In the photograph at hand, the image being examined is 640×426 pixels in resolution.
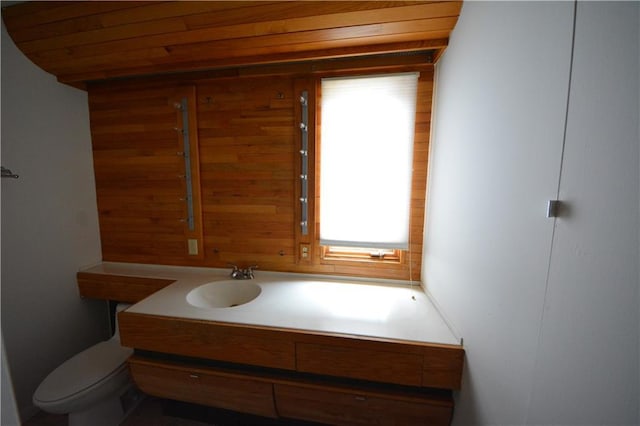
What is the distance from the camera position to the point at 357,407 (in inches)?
36.6

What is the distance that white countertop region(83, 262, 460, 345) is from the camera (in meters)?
0.95

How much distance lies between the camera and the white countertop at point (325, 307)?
95cm

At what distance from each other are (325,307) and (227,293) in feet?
2.40

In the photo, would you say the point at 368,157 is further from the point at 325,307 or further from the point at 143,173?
the point at 143,173

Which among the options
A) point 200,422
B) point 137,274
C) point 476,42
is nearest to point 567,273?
point 476,42

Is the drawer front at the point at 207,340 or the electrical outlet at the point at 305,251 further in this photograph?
the electrical outlet at the point at 305,251

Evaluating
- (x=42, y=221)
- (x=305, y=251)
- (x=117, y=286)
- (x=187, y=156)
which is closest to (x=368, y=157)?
(x=305, y=251)

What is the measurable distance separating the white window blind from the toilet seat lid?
1.50 metres

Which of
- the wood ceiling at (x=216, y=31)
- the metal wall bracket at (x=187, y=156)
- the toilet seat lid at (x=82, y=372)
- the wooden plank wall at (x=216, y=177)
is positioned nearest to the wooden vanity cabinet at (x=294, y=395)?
the toilet seat lid at (x=82, y=372)

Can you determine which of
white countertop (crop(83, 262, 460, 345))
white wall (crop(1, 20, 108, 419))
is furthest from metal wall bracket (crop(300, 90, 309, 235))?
white wall (crop(1, 20, 108, 419))

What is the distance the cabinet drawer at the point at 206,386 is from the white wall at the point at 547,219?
85 centimetres

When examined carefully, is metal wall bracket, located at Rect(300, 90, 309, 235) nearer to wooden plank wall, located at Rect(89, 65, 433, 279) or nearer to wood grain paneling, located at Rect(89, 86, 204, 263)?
wooden plank wall, located at Rect(89, 65, 433, 279)

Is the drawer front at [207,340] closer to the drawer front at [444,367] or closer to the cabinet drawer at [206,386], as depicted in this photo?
the cabinet drawer at [206,386]

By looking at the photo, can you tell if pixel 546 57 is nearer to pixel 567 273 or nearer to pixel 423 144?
pixel 567 273
